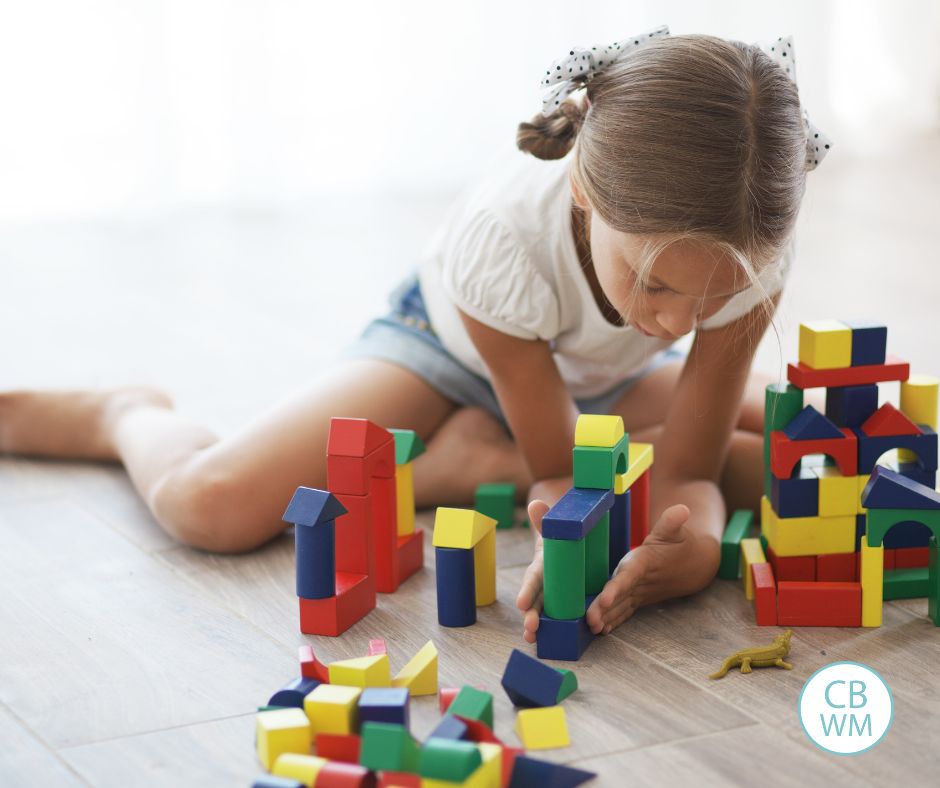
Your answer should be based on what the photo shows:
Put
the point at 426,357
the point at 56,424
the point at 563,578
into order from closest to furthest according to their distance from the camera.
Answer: the point at 563,578 < the point at 426,357 < the point at 56,424

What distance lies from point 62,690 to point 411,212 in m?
2.22

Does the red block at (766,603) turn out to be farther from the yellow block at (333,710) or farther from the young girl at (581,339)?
the yellow block at (333,710)

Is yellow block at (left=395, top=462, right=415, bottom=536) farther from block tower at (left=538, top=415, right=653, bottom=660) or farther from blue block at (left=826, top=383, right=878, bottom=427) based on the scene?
blue block at (left=826, top=383, right=878, bottom=427)

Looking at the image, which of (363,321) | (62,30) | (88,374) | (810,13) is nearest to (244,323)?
(363,321)

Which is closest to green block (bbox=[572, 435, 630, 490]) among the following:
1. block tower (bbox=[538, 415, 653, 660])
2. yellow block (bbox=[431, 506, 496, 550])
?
block tower (bbox=[538, 415, 653, 660])

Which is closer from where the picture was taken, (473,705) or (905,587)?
(473,705)

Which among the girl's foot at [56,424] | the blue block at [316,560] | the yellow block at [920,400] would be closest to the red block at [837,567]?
the yellow block at [920,400]

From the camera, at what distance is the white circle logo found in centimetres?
90

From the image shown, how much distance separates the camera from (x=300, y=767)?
0.84 metres

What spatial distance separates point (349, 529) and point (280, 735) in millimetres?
270

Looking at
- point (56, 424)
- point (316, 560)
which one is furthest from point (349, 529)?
point (56, 424)

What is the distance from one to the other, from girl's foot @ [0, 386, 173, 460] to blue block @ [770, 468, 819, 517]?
0.83 m

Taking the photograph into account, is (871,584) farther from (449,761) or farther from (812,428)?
(449,761)

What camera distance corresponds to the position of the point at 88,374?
6.31 feet
